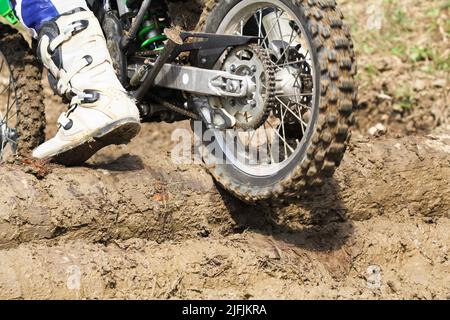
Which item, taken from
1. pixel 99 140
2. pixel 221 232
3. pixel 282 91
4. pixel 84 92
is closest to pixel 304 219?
pixel 221 232

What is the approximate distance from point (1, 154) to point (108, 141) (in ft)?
3.13

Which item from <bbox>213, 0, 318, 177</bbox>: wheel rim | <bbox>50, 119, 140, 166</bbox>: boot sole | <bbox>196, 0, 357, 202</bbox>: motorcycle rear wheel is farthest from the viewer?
<bbox>50, 119, 140, 166</bbox>: boot sole

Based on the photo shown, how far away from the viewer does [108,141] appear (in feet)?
11.5

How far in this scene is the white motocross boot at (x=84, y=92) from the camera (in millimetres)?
3426

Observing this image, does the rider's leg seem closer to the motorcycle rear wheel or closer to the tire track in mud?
the tire track in mud

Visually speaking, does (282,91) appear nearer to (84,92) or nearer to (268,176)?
(268,176)

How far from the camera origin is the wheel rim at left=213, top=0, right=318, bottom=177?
320 centimetres

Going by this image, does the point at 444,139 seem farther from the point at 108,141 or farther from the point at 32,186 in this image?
the point at 32,186

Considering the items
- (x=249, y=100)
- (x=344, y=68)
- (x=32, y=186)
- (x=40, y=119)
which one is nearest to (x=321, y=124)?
(x=344, y=68)

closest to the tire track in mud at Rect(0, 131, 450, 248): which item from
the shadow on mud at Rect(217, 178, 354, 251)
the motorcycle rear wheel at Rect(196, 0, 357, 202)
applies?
the shadow on mud at Rect(217, 178, 354, 251)

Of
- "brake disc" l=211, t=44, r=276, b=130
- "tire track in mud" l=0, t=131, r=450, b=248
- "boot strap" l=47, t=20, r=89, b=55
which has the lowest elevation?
"tire track in mud" l=0, t=131, r=450, b=248

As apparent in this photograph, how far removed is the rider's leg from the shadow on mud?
55 cm

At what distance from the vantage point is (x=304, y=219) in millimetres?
3768

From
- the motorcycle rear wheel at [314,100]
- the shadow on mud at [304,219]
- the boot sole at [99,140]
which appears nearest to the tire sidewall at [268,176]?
the motorcycle rear wheel at [314,100]
